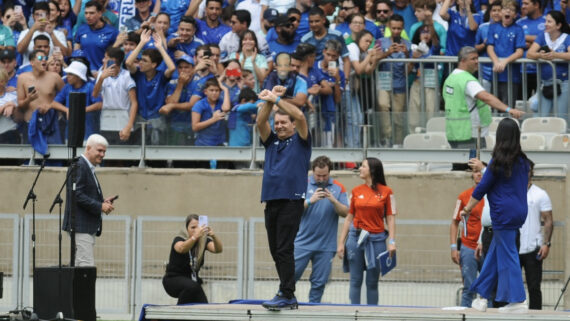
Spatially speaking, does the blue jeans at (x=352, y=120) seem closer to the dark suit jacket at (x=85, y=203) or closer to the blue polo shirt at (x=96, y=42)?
the blue polo shirt at (x=96, y=42)

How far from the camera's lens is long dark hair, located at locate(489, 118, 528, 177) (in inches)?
442

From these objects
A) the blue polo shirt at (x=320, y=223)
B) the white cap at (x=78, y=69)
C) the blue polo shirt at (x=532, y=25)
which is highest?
the blue polo shirt at (x=532, y=25)

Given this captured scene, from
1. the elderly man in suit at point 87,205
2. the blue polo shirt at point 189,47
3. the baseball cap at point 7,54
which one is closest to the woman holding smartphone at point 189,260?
the elderly man in suit at point 87,205

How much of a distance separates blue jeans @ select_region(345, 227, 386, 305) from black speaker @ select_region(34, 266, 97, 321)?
10.1 feet

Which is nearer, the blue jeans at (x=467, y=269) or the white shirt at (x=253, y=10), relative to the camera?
the blue jeans at (x=467, y=269)

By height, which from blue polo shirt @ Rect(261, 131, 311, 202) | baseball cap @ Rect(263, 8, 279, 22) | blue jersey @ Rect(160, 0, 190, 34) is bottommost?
blue polo shirt @ Rect(261, 131, 311, 202)

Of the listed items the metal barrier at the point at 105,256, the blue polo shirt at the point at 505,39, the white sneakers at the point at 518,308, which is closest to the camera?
the white sneakers at the point at 518,308

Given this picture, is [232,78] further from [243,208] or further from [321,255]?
[321,255]

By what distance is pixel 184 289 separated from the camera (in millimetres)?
13258

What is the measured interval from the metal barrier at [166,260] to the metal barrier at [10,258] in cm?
148

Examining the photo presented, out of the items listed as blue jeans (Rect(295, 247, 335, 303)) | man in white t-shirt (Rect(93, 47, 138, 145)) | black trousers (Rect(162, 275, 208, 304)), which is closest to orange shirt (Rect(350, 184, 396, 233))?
blue jeans (Rect(295, 247, 335, 303))

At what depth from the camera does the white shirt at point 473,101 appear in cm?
1512

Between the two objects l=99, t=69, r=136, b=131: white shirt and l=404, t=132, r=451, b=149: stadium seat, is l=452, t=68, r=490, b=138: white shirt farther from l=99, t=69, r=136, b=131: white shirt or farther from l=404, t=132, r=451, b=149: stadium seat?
l=99, t=69, r=136, b=131: white shirt

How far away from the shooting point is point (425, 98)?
16625 mm
